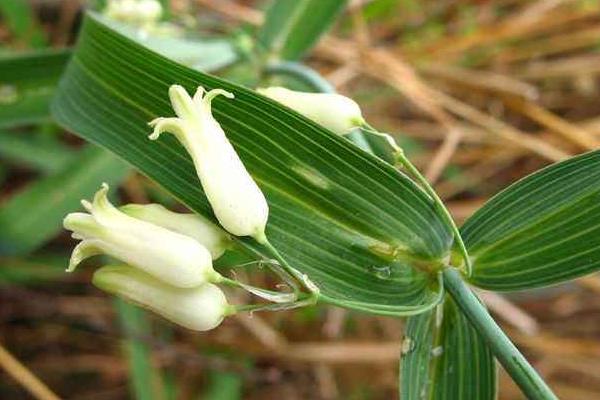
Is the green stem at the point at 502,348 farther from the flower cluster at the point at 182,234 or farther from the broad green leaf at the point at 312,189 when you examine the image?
the flower cluster at the point at 182,234

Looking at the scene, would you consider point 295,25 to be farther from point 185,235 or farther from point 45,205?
point 185,235

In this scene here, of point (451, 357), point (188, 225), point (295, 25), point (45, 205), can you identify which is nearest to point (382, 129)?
point (295, 25)

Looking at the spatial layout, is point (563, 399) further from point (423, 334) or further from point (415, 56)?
point (423, 334)

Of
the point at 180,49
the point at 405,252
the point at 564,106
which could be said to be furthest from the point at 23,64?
the point at 564,106

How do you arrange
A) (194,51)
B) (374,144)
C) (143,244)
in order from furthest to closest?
(194,51) < (374,144) < (143,244)

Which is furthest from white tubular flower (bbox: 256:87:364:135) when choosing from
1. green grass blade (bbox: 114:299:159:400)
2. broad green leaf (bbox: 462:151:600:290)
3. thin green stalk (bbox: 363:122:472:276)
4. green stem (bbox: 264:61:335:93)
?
green grass blade (bbox: 114:299:159:400)

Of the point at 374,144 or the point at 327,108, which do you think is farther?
the point at 374,144

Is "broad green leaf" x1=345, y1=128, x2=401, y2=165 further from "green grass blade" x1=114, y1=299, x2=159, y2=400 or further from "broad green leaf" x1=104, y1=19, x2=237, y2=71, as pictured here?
"green grass blade" x1=114, y1=299, x2=159, y2=400

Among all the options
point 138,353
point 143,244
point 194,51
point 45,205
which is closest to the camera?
point 143,244
